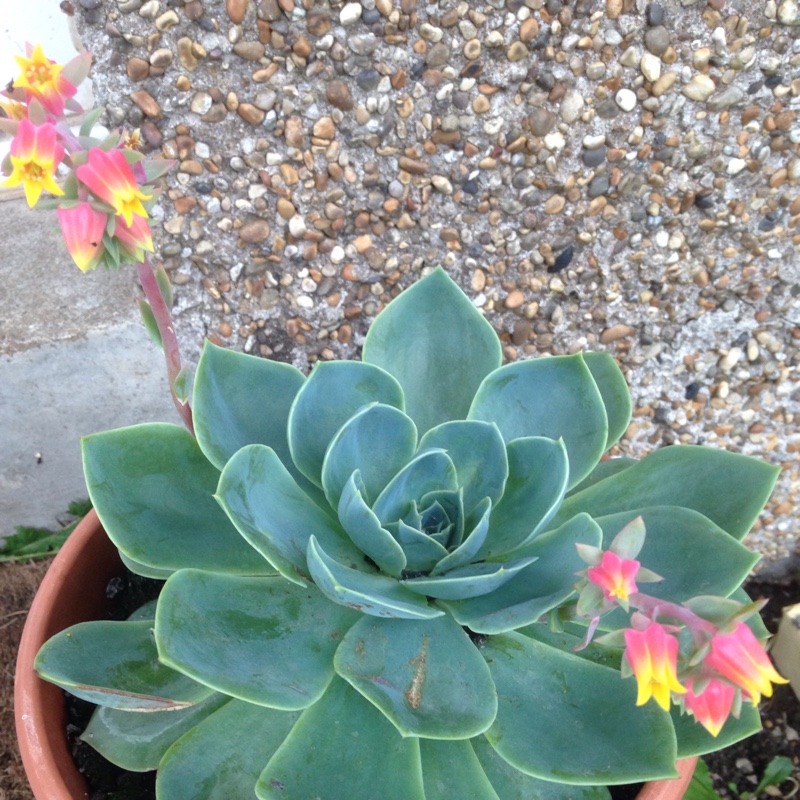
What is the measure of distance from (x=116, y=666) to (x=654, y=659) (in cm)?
53

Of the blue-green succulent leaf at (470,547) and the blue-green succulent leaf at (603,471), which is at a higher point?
the blue-green succulent leaf at (470,547)

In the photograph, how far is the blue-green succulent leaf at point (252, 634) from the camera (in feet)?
2.05

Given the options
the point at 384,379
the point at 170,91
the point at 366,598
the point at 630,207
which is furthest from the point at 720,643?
the point at 170,91

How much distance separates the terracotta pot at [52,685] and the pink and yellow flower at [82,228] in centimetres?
48

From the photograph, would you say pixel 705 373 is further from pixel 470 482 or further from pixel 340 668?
pixel 340 668

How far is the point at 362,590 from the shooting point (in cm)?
68

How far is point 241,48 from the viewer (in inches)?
39.6

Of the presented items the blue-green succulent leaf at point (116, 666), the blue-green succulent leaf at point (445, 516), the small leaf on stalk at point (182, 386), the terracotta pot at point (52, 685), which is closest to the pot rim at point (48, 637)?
the terracotta pot at point (52, 685)

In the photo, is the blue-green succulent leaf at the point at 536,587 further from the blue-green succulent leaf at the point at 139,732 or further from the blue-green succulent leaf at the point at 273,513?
the blue-green succulent leaf at the point at 139,732

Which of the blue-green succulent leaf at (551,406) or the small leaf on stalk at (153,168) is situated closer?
the small leaf on stalk at (153,168)

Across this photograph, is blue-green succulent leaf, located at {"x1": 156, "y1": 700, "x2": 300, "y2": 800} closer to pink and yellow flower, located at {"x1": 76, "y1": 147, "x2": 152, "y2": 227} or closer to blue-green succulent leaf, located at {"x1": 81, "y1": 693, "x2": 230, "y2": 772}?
blue-green succulent leaf, located at {"x1": 81, "y1": 693, "x2": 230, "y2": 772}

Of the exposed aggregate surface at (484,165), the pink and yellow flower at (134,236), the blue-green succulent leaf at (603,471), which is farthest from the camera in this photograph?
the exposed aggregate surface at (484,165)

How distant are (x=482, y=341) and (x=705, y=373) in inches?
25.6

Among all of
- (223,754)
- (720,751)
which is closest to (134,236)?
(223,754)
